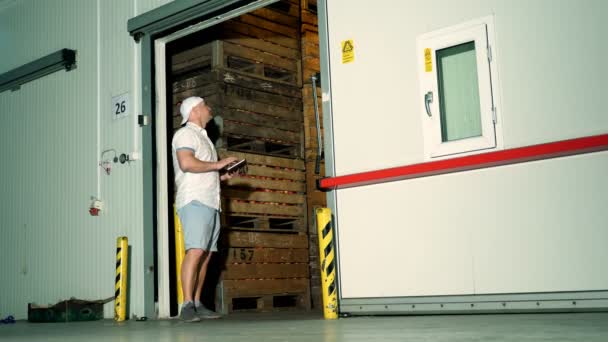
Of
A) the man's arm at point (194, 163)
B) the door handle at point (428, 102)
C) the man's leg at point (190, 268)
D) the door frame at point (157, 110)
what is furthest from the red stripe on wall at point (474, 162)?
the door frame at point (157, 110)

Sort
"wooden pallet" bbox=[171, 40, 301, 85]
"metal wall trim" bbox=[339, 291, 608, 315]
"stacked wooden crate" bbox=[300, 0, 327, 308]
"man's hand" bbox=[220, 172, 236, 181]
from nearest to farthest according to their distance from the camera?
"metal wall trim" bbox=[339, 291, 608, 315] < "man's hand" bbox=[220, 172, 236, 181] < "wooden pallet" bbox=[171, 40, 301, 85] < "stacked wooden crate" bbox=[300, 0, 327, 308]

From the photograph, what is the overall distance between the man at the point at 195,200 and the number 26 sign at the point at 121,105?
1605 millimetres

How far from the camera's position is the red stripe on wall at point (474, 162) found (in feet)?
16.4

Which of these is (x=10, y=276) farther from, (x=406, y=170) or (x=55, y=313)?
(x=406, y=170)

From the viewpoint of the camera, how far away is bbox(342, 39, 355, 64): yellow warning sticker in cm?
633

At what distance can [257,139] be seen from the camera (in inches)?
331

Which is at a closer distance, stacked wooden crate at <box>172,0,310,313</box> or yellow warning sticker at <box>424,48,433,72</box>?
yellow warning sticker at <box>424,48,433,72</box>

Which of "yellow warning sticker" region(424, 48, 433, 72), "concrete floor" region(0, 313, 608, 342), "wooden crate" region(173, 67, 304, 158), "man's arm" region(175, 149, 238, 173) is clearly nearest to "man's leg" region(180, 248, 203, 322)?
"man's arm" region(175, 149, 238, 173)

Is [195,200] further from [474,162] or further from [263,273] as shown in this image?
[474,162]

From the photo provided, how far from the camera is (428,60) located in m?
5.80

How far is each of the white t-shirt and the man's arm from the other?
0.07m

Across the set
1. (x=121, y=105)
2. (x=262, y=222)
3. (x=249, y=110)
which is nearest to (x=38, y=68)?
(x=121, y=105)

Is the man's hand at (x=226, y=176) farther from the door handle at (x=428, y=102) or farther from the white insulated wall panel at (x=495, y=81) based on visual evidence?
the door handle at (x=428, y=102)

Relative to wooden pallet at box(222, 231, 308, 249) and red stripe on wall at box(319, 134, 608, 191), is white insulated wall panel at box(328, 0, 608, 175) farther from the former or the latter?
wooden pallet at box(222, 231, 308, 249)
